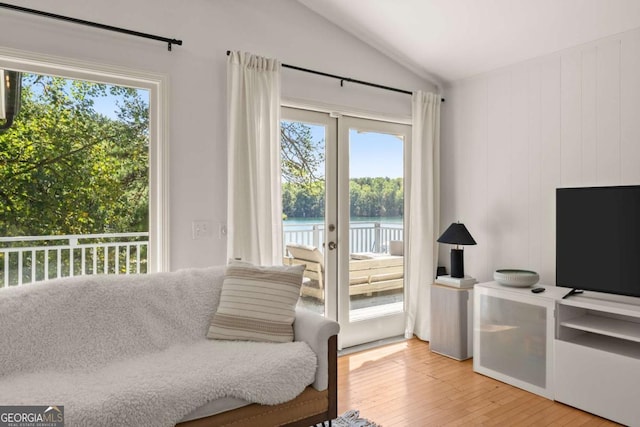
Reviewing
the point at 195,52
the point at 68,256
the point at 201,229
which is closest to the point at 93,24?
the point at 195,52

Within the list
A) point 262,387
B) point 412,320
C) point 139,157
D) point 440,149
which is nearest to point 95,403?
point 262,387

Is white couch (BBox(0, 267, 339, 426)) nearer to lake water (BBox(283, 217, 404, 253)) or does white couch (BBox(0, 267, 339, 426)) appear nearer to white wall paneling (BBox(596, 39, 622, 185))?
lake water (BBox(283, 217, 404, 253))

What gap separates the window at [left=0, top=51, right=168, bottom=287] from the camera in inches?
105

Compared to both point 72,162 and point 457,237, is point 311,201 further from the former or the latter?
point 72,162

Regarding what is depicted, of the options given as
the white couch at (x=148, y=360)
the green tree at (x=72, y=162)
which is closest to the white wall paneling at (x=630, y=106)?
the white couch at (x=148, y=360)

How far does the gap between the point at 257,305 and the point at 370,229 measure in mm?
1743

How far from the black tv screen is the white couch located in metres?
1.78

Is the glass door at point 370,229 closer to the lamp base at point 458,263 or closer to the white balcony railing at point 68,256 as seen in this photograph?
the lamp base at point 458,263

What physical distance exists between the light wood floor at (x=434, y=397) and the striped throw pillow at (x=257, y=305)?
2.33 feet

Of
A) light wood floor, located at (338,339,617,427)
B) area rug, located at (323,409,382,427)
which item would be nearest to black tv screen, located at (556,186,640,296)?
light wood floor, located at (338,339,617,427)

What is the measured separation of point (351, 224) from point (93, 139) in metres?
2.09

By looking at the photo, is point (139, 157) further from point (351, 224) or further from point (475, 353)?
point (475, 353)

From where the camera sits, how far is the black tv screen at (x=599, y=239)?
2.72 m

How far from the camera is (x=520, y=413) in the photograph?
2697 mm
